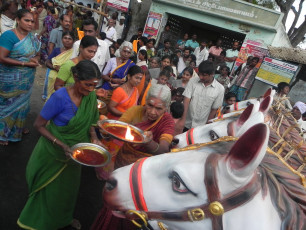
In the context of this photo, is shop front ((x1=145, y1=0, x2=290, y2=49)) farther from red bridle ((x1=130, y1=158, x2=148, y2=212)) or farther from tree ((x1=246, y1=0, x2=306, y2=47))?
red bridle ((x1=130, y1=158, x2=148, y2=212))

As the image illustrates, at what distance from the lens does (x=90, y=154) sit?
2209 mm

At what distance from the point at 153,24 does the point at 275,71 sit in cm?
629

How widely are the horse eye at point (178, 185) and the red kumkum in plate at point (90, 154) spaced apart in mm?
1048

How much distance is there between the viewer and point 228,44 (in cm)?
1510

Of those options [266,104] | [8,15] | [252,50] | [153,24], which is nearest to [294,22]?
[252,50]

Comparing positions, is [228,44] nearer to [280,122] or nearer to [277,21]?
[277,21]

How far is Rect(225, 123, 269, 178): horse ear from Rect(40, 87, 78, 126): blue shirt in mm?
1562

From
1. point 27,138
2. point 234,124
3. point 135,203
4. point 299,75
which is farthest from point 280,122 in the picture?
point 299,75

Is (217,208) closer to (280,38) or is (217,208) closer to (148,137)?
(148,137)

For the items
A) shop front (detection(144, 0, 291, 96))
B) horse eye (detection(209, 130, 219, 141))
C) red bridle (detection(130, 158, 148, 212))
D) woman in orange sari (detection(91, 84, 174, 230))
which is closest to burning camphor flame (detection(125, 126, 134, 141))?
woman in orange sari (detection(91, 84, 174, 230))

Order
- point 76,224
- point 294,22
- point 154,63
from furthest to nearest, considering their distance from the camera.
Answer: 1. point 294,22
2. point 154,63
3. point 76,224

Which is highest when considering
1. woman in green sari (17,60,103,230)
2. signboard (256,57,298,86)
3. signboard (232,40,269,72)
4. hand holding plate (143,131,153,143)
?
signboard (232,40,269,72)

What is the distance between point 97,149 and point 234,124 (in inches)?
49.8

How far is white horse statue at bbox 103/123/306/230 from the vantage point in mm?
1045
